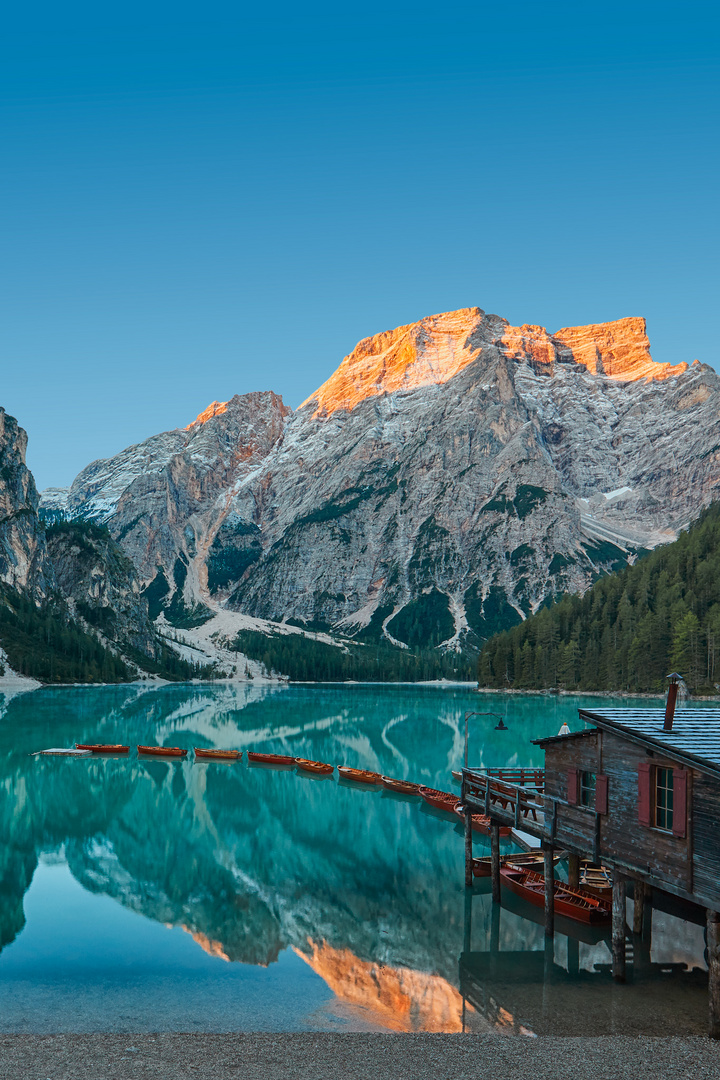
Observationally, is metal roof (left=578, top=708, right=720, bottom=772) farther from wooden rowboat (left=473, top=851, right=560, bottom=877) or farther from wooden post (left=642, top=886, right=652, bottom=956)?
wooden rowboat (left=473, top=851, right=560, bottom=877)

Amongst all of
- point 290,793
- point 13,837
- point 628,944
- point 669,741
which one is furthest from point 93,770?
point 669,741

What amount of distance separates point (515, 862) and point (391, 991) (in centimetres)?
1485

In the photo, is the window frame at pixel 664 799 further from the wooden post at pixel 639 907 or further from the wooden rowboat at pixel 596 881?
the wooden rowboat at pixel 596 881

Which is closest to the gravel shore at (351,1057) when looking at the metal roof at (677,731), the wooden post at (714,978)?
the wooden post at (714,978)

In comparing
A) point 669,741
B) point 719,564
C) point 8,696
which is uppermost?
point 719,564

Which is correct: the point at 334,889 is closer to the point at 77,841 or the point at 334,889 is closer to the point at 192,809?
the point at 77,841

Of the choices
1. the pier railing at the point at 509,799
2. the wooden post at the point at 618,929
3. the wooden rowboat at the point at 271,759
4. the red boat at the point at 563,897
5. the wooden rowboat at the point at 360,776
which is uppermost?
the pier railing at the point at 509,799

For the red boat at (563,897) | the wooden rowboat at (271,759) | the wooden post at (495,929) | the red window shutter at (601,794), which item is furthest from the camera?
the wooden rowboat at (271,759)

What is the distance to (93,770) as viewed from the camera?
83750 mm

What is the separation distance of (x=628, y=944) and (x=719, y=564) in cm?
15574

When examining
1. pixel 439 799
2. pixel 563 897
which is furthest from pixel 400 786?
pixel 563 897

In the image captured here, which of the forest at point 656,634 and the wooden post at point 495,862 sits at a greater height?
the forest at point 656,634

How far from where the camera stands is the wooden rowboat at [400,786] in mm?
70625

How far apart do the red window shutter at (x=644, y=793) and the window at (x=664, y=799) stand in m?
0.28
